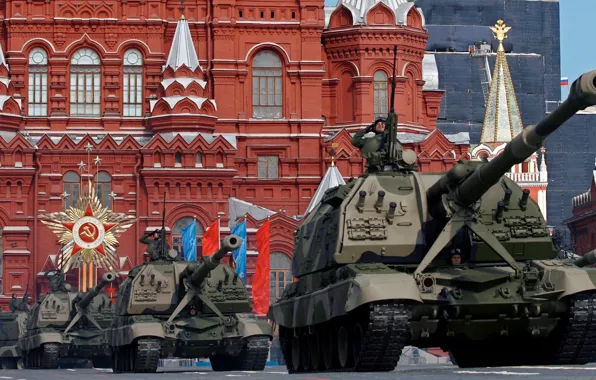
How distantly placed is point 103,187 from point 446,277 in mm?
49417

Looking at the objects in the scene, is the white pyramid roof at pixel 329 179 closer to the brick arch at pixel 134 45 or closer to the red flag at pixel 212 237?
the red flag at pixel 212 237

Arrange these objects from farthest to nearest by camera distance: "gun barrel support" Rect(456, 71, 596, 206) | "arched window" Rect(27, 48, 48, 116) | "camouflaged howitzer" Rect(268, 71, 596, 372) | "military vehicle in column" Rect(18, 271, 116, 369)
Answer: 1. "arched window" Rect(27, 48, 48, 116)
2. "military vehicle in column" Rect(18, 271, 116, 369)
3. "camouflaged howitzer" Rect(268, 71, 596, 372)
4. "gun barrel support" Rect(456, 71, 596, 206)

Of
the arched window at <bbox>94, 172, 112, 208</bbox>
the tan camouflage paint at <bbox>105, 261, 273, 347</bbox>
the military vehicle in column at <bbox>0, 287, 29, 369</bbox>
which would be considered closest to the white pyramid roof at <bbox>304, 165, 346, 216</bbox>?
the arched window at <bbox>94, 172, 112, 208</bbox>

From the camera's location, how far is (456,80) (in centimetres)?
10125

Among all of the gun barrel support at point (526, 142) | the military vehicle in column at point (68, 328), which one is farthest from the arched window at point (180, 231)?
the gun barrel support at point (526, 142)

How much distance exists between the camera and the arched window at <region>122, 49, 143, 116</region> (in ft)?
240

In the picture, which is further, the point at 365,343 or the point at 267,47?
the point at 267,47

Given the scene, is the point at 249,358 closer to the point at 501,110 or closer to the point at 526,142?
the point at 526,142

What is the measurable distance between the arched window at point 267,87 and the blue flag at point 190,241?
9.85 m

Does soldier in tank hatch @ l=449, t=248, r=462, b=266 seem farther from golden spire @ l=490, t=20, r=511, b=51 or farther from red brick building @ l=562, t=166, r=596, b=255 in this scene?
golden spire @ l=490, t=20, r=511, b=51

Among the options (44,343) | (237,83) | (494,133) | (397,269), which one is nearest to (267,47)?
(237,83)

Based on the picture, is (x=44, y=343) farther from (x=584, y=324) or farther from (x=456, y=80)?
(x=456, y=80)

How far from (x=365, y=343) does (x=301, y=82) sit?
5158 centimetres

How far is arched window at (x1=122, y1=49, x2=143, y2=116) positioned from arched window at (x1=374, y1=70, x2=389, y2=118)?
10340 mm
